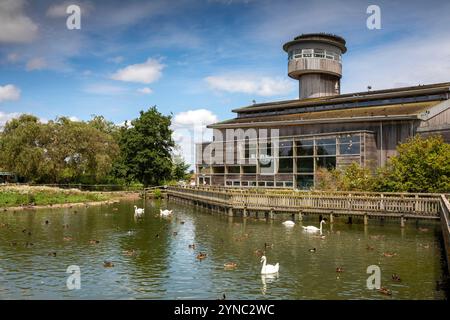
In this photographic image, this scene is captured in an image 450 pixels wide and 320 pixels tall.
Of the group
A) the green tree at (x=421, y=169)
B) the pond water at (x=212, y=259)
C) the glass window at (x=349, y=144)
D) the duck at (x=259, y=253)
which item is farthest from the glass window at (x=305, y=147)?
the duck at (x=259, y=253)

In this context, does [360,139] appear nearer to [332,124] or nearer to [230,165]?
[332,124]

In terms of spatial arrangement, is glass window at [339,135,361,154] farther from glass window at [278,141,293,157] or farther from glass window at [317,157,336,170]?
glass window at [278,141,293,157]

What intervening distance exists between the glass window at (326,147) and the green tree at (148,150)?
32569 mm

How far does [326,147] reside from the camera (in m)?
48.7

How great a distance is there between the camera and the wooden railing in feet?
101

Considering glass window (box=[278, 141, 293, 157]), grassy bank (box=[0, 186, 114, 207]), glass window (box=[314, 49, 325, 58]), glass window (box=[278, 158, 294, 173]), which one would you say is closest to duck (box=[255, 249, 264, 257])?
glass window (box=[278, 158, 294, 173])

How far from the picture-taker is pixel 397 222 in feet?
112

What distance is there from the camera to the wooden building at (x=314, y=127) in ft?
147

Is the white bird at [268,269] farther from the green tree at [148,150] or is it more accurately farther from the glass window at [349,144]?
the green tree at [148,150]

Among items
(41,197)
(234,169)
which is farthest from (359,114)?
(41,197)

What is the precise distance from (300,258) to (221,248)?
503 cm
